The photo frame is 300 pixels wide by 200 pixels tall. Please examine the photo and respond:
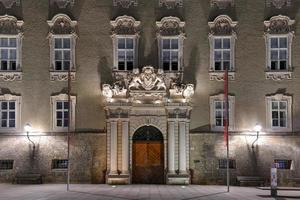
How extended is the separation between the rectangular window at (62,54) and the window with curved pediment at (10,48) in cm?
218

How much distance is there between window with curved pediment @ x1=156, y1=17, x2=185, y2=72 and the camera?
118 feet

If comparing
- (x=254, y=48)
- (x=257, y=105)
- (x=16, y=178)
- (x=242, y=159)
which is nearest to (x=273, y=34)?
(x=254, y=48)

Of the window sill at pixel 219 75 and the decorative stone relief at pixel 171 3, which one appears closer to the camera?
the window sill at pixel 219 75

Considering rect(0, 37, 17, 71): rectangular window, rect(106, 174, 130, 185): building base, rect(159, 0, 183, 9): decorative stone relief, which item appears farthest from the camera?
rect(159, 0, 183, 9): decorative stone relief

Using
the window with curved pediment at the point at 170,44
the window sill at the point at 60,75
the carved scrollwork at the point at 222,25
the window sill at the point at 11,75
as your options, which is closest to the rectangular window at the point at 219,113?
the window with curved pediment at the point at 170,44

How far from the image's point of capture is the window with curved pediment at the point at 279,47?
35.8 m

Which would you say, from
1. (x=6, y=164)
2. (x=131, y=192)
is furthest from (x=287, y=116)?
(x=6, y=164)

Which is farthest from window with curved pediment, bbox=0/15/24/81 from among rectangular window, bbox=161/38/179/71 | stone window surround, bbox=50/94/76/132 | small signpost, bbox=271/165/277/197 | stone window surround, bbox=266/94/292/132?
small signpost, bbox=271/165/277/197

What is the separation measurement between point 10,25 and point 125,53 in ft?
23.7

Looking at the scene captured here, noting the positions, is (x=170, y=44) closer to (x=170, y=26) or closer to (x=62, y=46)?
(x=170, y=26)

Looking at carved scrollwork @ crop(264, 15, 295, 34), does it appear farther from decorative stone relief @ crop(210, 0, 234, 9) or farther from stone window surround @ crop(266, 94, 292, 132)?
stone window surround @ crop(266, 94, 292, 132)

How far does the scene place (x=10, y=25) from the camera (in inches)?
1420

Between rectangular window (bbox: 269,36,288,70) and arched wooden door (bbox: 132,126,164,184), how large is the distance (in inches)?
325

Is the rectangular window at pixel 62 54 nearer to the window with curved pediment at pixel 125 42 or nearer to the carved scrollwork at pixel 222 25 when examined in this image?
the window with curved pediment at pixel 125 42
